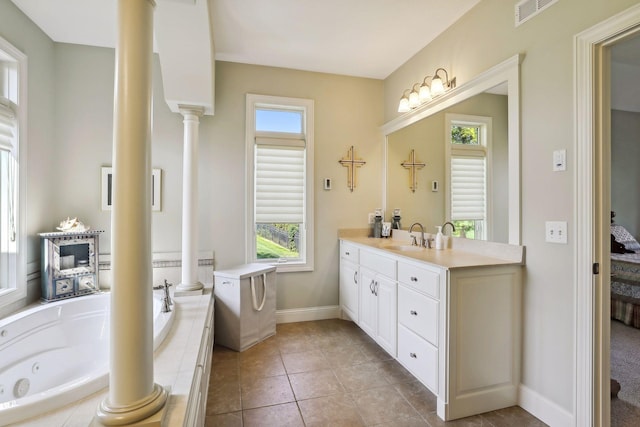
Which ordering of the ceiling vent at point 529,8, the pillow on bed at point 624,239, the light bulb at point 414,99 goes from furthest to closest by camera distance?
the pillow on bed at point 624,239, the light bulb at point 414,99, the ceiling vent at point 529,8

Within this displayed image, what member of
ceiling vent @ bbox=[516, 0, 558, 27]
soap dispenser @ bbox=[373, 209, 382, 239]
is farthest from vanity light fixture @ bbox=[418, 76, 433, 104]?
soap dispenser @ bbox=[373, 209, 382, 239]

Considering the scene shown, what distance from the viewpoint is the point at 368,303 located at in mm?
2912

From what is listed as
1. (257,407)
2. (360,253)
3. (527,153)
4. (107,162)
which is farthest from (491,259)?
(107,162)

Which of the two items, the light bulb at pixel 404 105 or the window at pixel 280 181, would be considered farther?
the window at pixel 280 181

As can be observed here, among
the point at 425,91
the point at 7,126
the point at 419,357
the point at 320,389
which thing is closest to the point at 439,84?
the point at 425,91

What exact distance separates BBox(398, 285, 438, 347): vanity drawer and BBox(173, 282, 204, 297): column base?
→ 1.77 metres

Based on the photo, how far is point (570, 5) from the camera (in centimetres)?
178

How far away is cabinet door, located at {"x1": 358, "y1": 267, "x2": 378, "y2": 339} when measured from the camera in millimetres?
2805

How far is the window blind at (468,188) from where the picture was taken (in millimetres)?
2461

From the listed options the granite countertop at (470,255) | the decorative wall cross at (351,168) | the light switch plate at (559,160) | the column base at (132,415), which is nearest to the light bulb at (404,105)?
the decorative wall cross at (351,168)

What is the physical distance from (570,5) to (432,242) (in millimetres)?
1863

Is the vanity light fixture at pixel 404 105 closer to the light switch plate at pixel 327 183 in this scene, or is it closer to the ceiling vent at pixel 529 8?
the light switch plate at pixel 327 183

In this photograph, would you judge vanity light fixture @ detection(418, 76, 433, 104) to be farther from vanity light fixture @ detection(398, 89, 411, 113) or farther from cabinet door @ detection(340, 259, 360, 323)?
cabinet door @ detection(340, 259, 360, 323)

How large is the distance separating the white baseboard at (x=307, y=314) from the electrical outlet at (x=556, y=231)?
2341 mm
